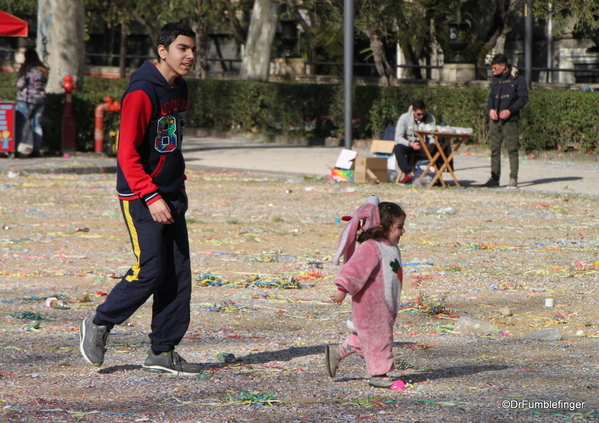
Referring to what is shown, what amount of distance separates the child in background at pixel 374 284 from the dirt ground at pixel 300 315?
0.67 feet

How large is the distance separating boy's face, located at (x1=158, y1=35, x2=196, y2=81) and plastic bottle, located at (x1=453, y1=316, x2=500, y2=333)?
275 centimetres

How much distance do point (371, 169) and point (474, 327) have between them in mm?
9263

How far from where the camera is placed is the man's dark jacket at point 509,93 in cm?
1516

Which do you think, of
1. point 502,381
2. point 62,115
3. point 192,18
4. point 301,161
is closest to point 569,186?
point 301,161

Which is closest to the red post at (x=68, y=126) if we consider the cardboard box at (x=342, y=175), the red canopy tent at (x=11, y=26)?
the red canopy tent at (x=11, y=26)

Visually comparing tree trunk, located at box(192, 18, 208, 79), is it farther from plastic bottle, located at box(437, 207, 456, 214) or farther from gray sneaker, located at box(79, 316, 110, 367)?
gray sneaker, located at box(79, 316, 110, 367)

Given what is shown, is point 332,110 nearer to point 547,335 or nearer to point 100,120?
point 100,120

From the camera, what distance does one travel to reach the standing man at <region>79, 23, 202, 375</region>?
5188 millimetres

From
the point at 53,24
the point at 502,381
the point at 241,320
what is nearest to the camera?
the point at 502,381

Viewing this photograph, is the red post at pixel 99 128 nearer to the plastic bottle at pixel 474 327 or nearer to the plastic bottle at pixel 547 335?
the plastic bottle at pixel 474 327

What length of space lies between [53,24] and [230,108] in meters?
5.79

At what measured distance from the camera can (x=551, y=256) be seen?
9680 mm

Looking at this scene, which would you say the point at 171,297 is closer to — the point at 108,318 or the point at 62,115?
the point at 108,318

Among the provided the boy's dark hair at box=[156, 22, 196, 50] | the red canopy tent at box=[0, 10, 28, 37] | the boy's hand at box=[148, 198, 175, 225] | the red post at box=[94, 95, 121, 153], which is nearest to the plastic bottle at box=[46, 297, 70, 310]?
the boy's hand at box=[148, 198, 175, 225]
